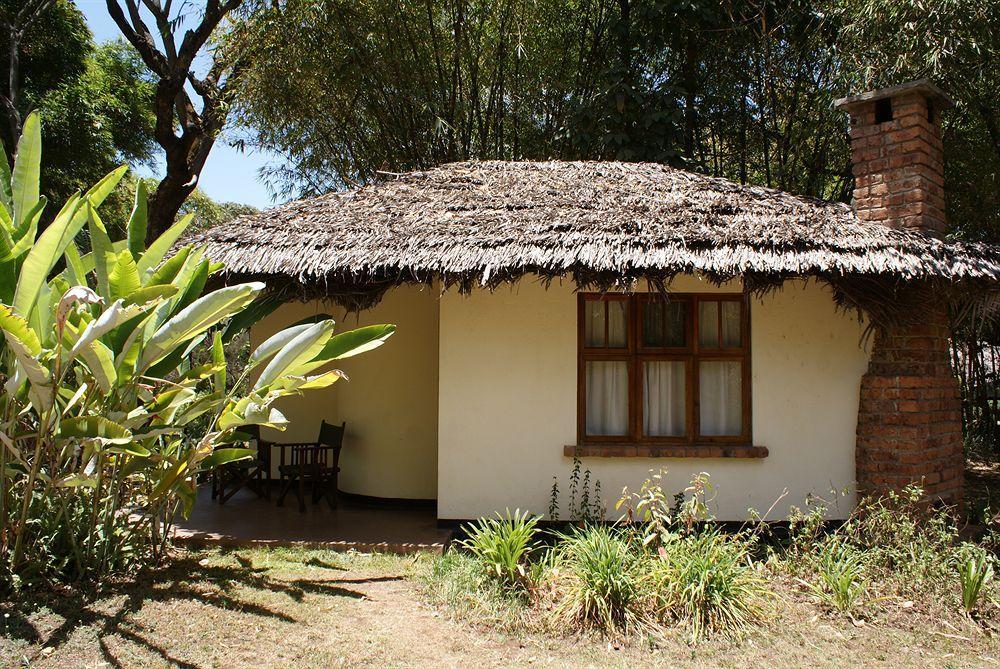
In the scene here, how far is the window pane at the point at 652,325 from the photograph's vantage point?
21.9ft

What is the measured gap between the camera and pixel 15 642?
154 inches

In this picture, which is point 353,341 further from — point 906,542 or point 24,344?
point 906,542

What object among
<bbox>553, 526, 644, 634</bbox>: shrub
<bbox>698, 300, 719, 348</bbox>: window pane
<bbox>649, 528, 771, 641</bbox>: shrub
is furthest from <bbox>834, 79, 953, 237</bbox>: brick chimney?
<bbox>553, 526, 644, 634</bbox>: shrub

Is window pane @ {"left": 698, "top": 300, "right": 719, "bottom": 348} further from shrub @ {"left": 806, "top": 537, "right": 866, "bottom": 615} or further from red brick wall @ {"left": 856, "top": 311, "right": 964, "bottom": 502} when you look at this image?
shrub @ {"left": 806, "top": 537, "right": 866, "bottom": 615}

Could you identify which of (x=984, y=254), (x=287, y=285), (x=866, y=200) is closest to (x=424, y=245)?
(x=287, y=285)

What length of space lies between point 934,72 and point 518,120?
22.3 feet

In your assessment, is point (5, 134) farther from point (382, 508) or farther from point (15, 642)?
point (15, 642)

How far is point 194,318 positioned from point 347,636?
215 cm

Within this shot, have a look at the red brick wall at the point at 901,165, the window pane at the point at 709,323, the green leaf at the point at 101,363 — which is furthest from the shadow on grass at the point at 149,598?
the red brick wall at the point at 901,165

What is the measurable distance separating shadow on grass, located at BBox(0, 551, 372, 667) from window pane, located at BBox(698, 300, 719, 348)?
348 centimetres

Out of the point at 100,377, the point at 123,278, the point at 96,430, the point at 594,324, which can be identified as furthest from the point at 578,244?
the point at 96,430

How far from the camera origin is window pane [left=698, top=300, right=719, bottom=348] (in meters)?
6.67

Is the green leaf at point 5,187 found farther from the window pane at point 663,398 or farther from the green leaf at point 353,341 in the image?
the window pane at point 663,398

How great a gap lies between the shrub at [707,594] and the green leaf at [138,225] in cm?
412
